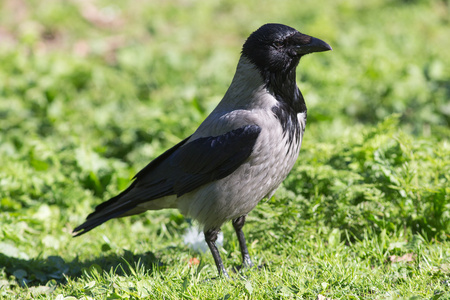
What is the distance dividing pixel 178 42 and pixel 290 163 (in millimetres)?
5820

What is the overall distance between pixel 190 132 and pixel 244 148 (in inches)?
94.4

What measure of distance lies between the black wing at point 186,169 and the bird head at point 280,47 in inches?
20.4

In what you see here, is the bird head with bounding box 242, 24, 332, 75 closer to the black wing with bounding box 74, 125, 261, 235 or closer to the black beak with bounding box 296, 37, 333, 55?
the black beak with bounding box 296, 37, 333, 55

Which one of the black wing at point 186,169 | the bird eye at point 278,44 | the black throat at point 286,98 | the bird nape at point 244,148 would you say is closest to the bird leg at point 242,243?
the bird nape at point 244,148

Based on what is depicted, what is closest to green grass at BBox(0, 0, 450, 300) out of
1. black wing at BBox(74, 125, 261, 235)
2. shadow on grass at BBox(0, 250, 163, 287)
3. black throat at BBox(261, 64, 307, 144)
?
shadow on grass at BBox(0, 250, 163, 287)

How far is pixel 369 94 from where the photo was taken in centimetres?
692

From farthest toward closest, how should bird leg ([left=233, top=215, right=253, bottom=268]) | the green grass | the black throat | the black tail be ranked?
the black tail < bird leg ([left=233, top=215, right=253, bottom=268]) < the black throat < the green grass

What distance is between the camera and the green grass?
142 inches

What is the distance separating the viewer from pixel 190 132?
5.91m

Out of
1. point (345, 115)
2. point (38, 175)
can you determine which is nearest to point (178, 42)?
point (345, 115)

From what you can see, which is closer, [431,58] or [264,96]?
[264,96]

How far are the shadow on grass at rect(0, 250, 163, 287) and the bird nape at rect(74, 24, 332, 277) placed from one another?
307mm

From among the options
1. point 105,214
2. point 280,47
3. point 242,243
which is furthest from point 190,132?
point 280,47

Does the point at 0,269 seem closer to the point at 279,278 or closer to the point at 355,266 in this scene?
the point at 279,278
